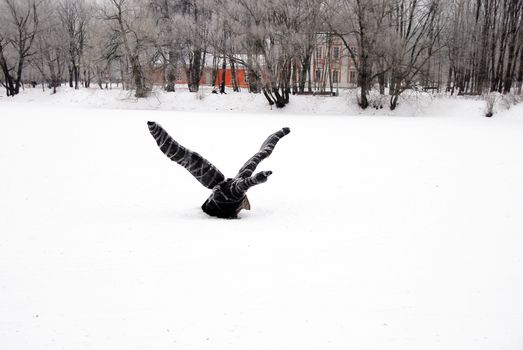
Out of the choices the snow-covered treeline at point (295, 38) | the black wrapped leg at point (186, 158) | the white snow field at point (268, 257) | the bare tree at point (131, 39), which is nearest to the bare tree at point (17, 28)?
the snow-covered treeline at point (295, 38)

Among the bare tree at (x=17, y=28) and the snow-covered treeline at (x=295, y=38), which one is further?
the bare tree at (x=17, y=28)

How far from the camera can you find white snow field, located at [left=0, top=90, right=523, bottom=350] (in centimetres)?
388

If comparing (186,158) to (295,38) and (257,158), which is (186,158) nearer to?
(257,158)

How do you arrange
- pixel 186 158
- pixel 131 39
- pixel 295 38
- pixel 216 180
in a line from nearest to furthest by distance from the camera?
pixel 186 158, pixel 216 180, pixel 295 38, pixel 131 39

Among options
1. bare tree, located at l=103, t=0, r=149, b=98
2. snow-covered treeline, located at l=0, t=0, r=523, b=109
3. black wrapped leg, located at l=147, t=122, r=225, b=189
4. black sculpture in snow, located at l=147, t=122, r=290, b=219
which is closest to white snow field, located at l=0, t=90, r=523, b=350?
black sculpture in snow, located at l=147, t=122, r=290, b=219

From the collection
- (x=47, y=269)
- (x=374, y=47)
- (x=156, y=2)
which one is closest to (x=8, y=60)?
(x=156, y=2)

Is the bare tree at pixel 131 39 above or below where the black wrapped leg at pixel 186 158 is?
above

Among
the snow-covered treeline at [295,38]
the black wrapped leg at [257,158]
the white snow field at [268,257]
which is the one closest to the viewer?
the white snow field at [268,257]

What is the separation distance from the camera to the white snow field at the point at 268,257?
12.7ft

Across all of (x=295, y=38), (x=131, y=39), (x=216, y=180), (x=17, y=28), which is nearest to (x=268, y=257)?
(x=216, y=180)

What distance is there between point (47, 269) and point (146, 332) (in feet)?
5.82

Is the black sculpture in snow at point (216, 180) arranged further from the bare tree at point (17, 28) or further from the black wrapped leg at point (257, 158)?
the bare tree at point (17, 28)

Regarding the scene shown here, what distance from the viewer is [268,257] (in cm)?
555

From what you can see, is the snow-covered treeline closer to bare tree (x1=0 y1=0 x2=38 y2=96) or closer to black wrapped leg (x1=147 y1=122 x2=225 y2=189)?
bare tree (x1=0 y1=0 x2=38 y2=96)
